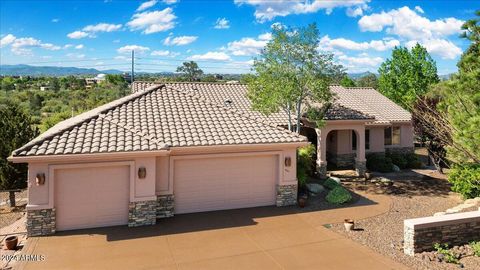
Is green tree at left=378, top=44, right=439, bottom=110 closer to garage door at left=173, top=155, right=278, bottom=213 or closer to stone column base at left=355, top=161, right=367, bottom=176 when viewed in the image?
stone column base at left=355, top=161, right=367, bottom=176

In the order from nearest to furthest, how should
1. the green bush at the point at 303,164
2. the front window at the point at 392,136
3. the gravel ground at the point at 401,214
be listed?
the gravel ground at the point at 401,214
the green bush at the point at 303,164
the front window at the point at 392,136

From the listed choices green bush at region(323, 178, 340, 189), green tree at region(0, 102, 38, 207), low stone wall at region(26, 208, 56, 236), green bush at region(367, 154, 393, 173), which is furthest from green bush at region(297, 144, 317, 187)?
green tree at region(0, 102, 38, 207)

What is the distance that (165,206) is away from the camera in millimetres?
13469

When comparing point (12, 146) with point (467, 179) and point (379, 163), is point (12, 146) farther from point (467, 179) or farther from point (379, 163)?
point (379, 163)

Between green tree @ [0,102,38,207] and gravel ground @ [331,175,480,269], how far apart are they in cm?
1346

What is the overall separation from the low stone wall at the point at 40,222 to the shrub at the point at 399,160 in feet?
69.7

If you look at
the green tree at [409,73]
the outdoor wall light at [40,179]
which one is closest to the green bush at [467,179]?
the outdoor wall light at [40,179]

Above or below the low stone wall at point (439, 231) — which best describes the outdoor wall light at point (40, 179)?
above

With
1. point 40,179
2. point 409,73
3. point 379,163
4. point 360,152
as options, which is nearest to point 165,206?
point 40,179

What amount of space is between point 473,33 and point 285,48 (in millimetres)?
8715

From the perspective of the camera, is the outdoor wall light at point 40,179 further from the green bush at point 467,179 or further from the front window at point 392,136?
the front window at point 392,136

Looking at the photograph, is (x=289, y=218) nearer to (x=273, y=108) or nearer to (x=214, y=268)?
(x=214, y=268)

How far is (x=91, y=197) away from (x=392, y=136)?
21314mm

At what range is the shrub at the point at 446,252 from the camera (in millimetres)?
9758
